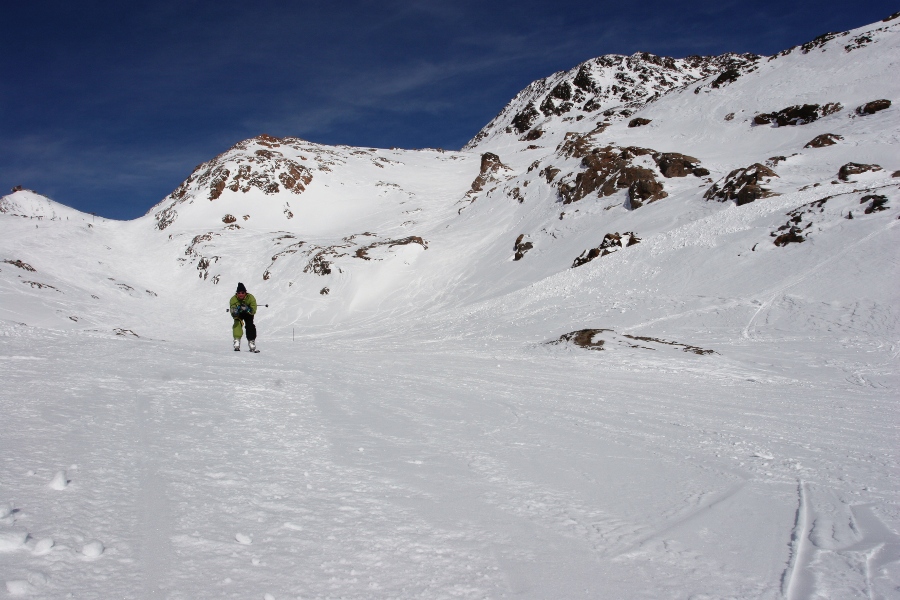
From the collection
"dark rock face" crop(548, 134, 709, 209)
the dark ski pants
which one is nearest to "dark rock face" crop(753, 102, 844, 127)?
"dark rock face" crop(548, 134, 709, 209)

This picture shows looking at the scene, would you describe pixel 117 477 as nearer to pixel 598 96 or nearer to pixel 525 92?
pixel 598 96

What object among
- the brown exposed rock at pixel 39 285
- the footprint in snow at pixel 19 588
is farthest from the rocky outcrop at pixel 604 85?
the footprint in snow at pixel 19 588

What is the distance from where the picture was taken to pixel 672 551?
97.5 inches

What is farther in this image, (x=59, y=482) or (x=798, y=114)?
(x=798, y=114)

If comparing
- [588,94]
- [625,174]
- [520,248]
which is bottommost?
[520,248]

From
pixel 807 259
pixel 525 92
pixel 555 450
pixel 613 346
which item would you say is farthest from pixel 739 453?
pixel 525 92

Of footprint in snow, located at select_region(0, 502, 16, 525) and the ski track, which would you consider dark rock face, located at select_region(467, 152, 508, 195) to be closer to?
the ski track

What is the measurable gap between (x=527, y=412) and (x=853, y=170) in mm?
19960

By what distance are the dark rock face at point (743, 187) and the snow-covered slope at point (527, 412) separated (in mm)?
117

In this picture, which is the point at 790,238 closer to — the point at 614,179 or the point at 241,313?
the point at 614,179

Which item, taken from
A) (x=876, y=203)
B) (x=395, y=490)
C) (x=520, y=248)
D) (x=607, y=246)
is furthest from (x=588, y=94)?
(x=395, y=490)

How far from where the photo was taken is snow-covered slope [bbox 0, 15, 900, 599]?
2.24 meters

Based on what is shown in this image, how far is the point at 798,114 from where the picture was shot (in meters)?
31.0

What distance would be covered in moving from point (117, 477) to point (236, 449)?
850mm
